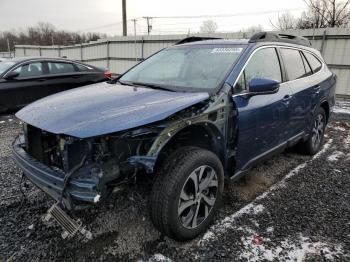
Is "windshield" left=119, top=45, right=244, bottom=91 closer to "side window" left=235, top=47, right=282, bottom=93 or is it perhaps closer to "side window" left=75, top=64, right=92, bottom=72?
"side window" left=235, top=47, right=282, bottom=93

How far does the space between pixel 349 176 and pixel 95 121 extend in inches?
146

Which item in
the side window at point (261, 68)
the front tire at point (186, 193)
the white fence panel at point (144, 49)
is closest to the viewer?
the front tire at point (186, 193)

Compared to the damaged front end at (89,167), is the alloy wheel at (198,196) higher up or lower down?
lower down

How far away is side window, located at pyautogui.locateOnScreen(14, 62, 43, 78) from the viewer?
728 cm

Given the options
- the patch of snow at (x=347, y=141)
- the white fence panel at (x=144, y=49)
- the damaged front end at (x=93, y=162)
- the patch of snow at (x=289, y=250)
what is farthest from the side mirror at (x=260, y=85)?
the white fence panel at (x=144, y=49)

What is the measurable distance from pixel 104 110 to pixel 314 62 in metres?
3.66

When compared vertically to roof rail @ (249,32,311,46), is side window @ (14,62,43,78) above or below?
below

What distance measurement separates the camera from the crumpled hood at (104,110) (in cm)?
224

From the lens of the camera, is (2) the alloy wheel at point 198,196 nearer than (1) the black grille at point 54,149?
No

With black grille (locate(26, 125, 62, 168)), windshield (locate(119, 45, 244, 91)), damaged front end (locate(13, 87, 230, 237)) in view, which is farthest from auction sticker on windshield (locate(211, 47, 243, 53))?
black grille (locate(26, 125, 62, 168))

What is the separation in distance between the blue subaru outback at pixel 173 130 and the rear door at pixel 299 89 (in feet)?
0.09

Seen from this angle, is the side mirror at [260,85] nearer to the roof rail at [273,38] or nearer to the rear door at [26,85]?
the roof rail at [273,38]

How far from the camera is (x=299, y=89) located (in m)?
4.04

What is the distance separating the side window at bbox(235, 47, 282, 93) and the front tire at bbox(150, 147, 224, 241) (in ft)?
2.80
